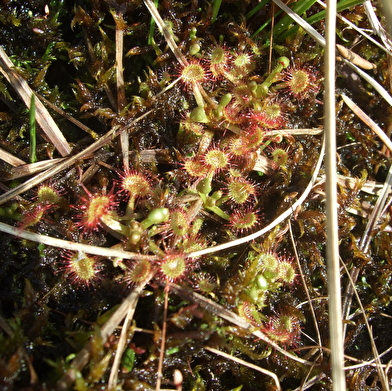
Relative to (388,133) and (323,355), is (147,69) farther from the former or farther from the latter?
(323,355)

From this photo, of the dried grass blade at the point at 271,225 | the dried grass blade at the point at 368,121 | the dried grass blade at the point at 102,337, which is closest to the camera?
the dried grass blade at the point at 102,337

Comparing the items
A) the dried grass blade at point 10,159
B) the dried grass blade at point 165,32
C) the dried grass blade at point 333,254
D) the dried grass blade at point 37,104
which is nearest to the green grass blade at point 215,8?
the dried grass blade at point 165,32

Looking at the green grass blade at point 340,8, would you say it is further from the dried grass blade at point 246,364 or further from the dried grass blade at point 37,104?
the dried grass blade at point 246,364

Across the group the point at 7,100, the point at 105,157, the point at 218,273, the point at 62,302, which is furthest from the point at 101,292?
the point at 7,100

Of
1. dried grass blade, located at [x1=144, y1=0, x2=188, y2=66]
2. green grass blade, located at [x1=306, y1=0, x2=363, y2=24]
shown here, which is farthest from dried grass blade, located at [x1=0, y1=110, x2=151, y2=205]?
green grass blade, located at [x1=306, y1=0, x2=363, y2=24]

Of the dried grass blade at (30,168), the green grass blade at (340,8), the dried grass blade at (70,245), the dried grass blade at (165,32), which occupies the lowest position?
the dried grass blade at (70,245)

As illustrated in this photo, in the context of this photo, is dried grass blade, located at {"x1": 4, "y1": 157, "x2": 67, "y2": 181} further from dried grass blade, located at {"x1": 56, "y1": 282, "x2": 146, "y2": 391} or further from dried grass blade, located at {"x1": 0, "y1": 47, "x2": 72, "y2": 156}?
dried grass blade, located at {"x1": 56, "y1": 282, "x2": 146, "y2": 391}

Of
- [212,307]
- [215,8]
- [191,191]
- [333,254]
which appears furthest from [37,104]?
[333,254]

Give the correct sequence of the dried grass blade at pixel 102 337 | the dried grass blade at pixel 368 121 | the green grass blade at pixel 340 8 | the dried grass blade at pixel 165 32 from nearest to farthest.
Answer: the dried grass blade at pixel 102 337, the green grass blade at pixel 340 8, the dried grass blade at pixel 165 32, the dried grass blade at pixel 368 121
